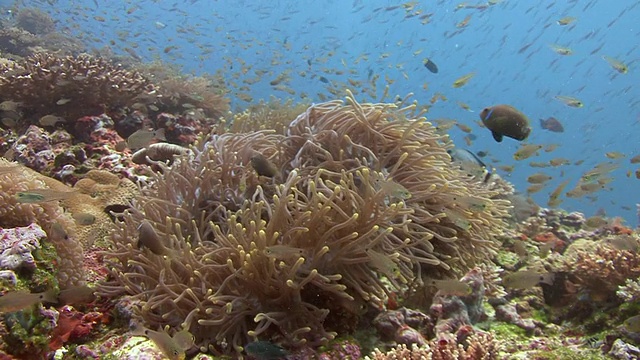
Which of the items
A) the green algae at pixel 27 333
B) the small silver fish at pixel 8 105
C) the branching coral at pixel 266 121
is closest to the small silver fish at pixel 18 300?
the green algae at pixel 27 333

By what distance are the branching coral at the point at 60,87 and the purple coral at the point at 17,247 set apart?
4527 millimetres

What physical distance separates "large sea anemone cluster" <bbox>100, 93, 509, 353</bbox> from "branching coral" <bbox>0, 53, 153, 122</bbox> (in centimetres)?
412

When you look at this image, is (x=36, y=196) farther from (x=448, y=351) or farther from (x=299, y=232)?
(x=448, y=351)

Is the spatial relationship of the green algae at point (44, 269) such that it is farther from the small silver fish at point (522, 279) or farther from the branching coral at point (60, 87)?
the branching coral at point (60, 87)

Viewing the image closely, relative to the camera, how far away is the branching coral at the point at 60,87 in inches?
277

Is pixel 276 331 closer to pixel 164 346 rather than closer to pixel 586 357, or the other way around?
pixel 164 346

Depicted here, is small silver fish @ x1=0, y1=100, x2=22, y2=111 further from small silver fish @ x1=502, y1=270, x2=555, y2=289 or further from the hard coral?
the hard coral

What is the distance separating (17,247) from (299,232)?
2001 mm

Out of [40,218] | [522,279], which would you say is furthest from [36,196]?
[522,279]

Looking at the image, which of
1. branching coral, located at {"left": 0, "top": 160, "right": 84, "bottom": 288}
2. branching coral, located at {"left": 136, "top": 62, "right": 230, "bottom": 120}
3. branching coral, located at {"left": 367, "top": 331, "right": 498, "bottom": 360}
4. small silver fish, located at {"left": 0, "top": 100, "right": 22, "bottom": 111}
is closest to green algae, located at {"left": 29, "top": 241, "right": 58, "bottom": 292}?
branching coral, located at {"left": 0, "top": 160, "right": 84, "bottom": 288}

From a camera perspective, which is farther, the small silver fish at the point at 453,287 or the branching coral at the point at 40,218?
the branching coral at the point at 40,218

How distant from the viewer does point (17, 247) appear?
2898mm

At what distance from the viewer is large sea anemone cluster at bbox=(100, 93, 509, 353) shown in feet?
9.29

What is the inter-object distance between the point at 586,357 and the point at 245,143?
3.47 meters
